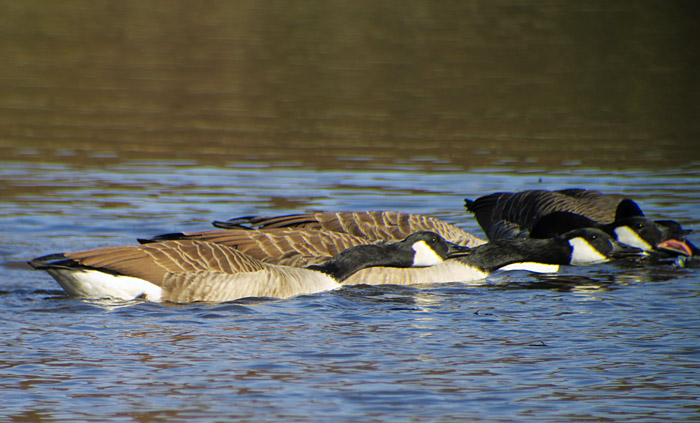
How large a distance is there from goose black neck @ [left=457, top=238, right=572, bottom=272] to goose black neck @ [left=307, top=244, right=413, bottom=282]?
34.7 inches

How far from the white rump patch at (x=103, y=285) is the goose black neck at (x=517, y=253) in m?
3.66

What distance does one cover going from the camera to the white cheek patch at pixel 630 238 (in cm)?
1284

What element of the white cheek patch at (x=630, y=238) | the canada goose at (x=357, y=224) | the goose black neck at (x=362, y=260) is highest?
the canada goose at (x=357, y=224)

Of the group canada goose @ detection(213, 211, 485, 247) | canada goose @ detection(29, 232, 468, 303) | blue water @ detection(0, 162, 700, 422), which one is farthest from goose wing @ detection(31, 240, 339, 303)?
canada goose @ detection(213, 211, 485, 247)

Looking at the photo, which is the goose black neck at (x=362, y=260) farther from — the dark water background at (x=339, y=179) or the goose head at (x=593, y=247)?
the goose head at (x=593, y=247)

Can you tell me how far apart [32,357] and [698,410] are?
4822mm

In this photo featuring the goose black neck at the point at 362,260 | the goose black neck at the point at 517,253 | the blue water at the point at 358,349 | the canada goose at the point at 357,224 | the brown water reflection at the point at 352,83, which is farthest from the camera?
the brown water reflection at the point at 352,83

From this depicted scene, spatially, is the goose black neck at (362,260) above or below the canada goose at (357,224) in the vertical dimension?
below

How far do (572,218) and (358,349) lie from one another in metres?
5.78

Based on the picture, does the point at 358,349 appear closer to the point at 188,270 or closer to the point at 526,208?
the point at 188,270

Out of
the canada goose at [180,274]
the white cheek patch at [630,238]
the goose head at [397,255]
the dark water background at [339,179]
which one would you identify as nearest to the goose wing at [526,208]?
the dark water background at [339,179]

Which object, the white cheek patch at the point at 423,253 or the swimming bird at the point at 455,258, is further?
the white cheek patch at the point at 423,253

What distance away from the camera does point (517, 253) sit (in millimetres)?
11938

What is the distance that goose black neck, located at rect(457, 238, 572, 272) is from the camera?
11.7 m
